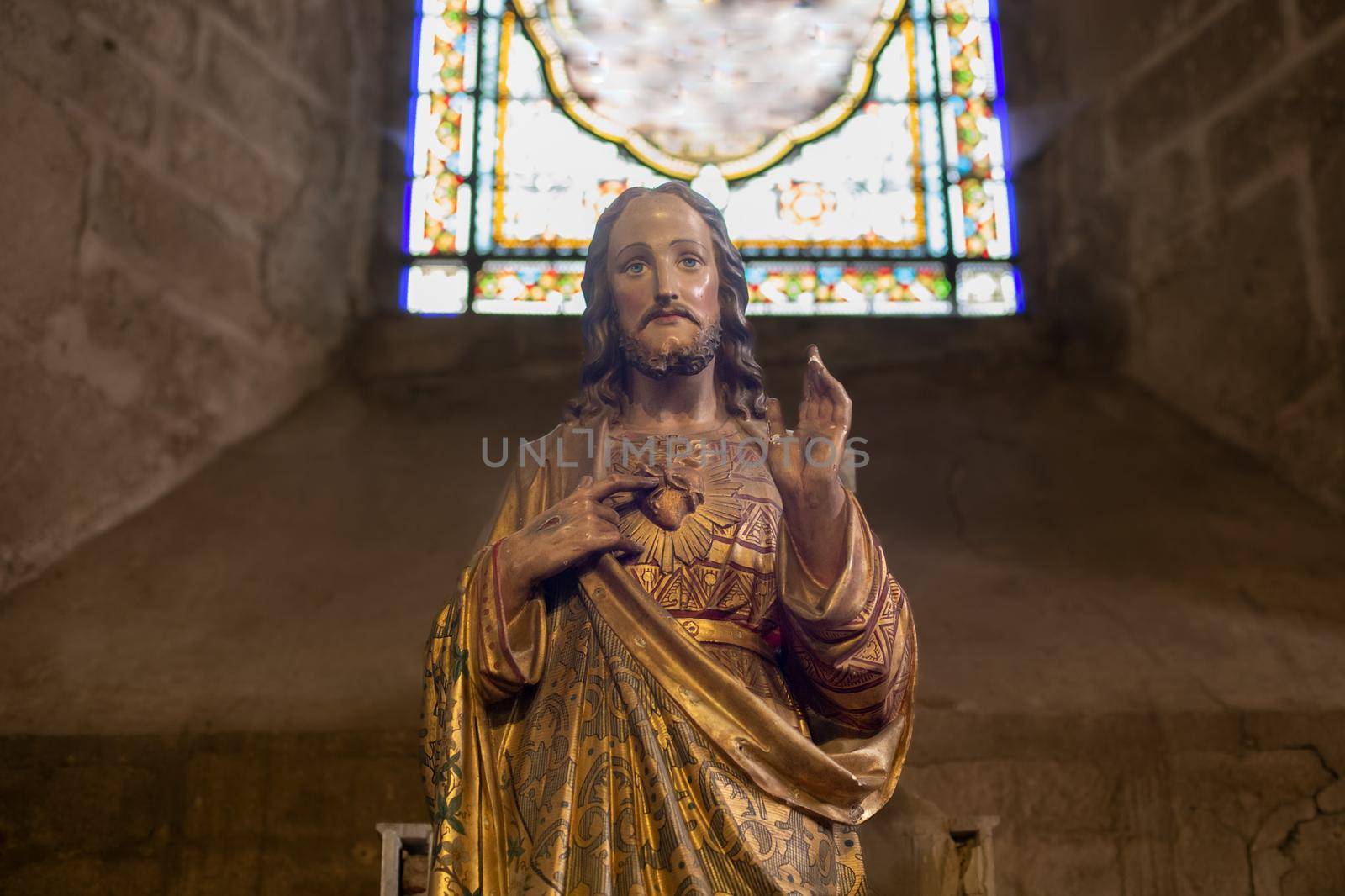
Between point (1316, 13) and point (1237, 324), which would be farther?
point (1237, 324)

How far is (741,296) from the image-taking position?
9.20 feet

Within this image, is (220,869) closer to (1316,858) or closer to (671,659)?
(671,659)

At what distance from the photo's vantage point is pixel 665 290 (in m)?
2.60

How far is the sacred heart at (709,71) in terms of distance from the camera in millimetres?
5594

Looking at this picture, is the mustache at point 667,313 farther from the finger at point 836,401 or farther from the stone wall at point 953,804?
the stone wall at point 953,804

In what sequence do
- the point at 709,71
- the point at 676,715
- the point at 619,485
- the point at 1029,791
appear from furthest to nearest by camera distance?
the point at 709,71, the point at 1029,791, the point at 619,485, the point at 676,715

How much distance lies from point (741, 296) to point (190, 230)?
2.50m

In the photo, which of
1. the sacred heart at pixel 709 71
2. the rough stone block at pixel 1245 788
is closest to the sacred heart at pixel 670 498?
the rough stone block at pixel 1245 788

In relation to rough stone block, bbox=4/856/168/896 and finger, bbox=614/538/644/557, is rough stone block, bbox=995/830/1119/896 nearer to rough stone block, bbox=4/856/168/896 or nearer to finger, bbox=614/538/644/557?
finger, bbox=614/538/644/557

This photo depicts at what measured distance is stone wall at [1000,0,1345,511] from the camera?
441 cm

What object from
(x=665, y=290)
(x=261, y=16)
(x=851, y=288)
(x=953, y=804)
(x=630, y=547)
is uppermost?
(x=261, y=16)

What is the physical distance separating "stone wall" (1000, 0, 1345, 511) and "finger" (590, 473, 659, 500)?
8.78 ft

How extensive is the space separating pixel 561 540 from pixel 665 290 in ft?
1.68

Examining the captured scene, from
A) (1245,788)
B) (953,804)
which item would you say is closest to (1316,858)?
(1245,788)
